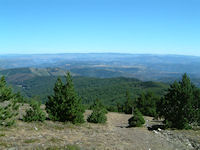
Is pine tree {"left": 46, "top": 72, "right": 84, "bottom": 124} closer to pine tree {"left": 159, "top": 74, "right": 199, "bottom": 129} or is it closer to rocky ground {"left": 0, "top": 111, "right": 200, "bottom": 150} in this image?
rocky ground {"left": 0, "top": 111, "right": 200, "bottom": 150}

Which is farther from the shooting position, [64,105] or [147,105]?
[147,105]

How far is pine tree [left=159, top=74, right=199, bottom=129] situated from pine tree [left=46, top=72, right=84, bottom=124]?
46.4ft

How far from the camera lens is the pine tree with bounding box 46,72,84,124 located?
88.2 feet

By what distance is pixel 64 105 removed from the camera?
26766mm

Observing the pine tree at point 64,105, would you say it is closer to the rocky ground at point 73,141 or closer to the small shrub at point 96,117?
the rocky ground at point 73,141

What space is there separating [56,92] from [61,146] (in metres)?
13.9

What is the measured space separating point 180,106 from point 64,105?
17758 millimetres

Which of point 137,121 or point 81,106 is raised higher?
point 81,106

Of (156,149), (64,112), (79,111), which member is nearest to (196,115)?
(156,149)

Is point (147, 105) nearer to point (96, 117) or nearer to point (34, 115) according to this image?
point (96, 117)

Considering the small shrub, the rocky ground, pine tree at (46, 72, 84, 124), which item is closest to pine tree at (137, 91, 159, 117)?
the small shrub

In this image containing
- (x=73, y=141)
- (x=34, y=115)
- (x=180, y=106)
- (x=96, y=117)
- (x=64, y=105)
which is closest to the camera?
(x=73, y=141)

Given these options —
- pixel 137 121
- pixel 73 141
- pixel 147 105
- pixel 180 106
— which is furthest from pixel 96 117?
pixel 147 105

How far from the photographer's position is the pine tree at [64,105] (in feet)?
88.2
